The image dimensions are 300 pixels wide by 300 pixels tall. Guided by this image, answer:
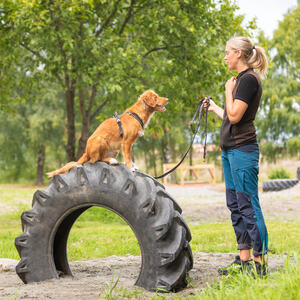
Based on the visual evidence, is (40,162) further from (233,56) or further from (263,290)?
(263,290)

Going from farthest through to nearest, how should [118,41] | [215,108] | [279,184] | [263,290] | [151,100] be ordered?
[279,184]
[118,41]
[151,100]
[215,108]
[263,290]

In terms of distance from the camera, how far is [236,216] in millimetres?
3680

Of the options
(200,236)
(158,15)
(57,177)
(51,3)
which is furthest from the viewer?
(158,15)

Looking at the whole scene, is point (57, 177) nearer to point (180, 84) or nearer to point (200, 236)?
point (200, 236)

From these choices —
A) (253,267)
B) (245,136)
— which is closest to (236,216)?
(253,267)

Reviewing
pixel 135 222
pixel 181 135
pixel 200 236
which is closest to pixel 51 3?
pixel 200 236

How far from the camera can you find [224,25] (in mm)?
10992

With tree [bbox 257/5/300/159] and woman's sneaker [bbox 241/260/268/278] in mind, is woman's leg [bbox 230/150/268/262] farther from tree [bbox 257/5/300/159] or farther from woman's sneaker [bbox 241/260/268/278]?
tree [bbox 257/5/300/159]

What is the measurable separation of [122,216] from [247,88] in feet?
4.90

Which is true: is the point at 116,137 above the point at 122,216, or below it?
above

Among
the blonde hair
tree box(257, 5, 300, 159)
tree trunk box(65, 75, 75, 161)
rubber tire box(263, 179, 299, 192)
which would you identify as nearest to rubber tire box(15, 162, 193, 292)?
the blonde hair

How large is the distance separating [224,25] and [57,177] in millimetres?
8795

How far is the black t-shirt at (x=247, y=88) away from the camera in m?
3.29

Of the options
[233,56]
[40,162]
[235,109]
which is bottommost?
[40,162]
